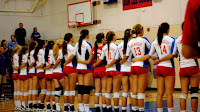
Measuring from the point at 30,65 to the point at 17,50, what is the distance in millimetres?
969

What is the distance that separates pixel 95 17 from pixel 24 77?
7182 millimetres

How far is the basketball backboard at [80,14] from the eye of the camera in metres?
14.8

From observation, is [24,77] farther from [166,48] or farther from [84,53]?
[166,48]

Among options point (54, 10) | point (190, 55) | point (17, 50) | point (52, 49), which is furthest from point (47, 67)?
point (54, 10)

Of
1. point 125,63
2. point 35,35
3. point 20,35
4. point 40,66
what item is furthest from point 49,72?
point 35,35

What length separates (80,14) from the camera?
15000 millimetres

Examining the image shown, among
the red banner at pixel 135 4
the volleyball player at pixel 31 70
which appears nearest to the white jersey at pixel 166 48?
the volleyball player at pixel 31 70

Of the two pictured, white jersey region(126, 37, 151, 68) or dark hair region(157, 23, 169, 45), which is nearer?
dark hair region(157, 23, 169, 45)

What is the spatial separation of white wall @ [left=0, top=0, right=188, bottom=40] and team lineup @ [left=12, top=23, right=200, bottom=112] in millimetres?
6284

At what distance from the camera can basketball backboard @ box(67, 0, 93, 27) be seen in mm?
14789

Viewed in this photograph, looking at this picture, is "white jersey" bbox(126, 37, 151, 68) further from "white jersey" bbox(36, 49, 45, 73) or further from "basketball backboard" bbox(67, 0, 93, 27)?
"basketball backboard" bbox(67, 0, 93, 27)

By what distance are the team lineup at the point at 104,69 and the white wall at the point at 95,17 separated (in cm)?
628

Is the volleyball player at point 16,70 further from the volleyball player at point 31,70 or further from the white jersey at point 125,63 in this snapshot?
the white jersey at point 125,63

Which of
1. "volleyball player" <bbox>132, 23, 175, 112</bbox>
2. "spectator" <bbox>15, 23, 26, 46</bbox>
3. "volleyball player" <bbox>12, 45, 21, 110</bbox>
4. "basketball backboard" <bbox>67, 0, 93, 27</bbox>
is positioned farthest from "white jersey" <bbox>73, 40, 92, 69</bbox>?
"spectator" <bbox>15, 23, 26, 46</bbox>
